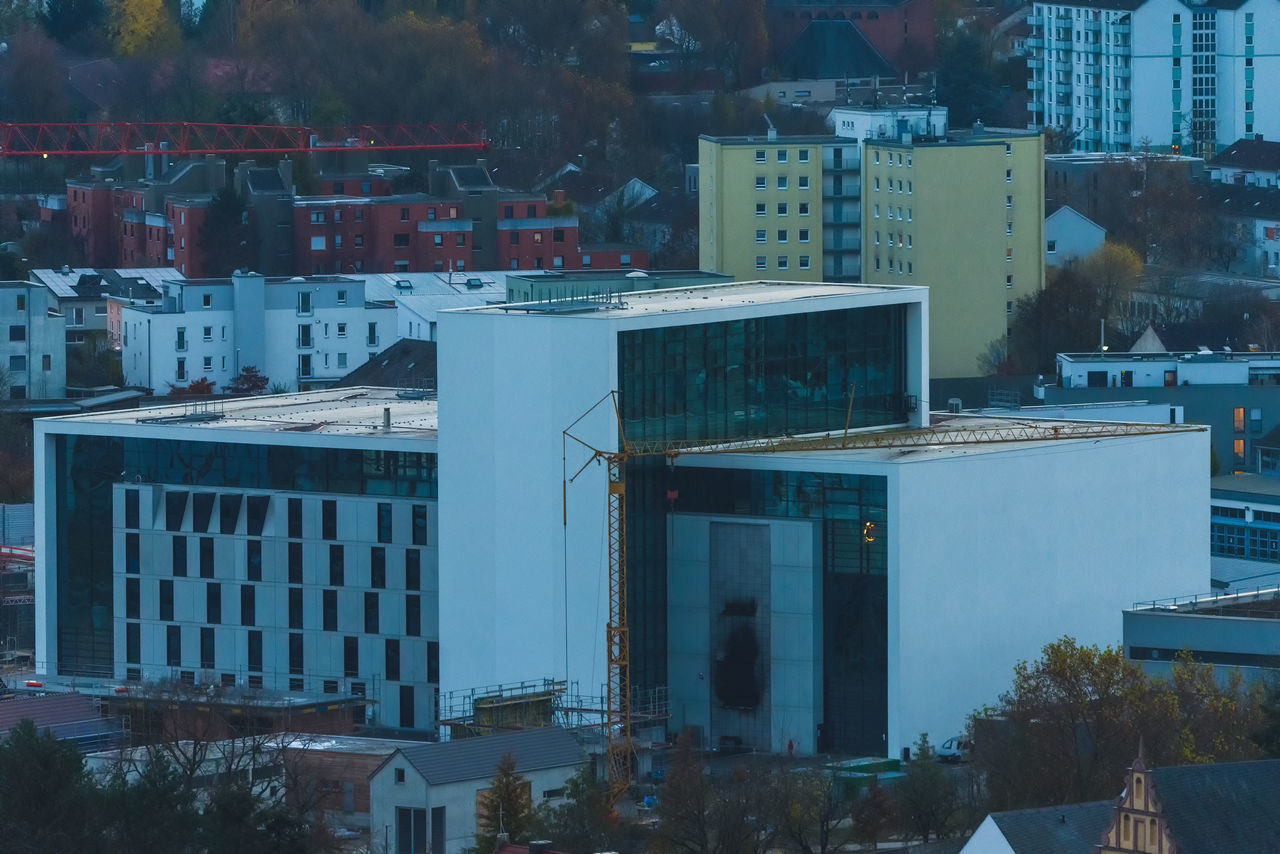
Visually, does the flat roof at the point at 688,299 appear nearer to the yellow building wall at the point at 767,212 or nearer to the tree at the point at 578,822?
the tree at the point at 578,822

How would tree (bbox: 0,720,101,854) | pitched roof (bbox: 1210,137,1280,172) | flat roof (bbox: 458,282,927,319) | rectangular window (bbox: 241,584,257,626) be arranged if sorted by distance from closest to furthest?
tree (bbox: 0,720,101,854) → flat roof (bbox: 458,282,927,319) → rectangular window (bbox: 241,584,257,626) → pitched roof (bbox: 1210,137,1280,172)

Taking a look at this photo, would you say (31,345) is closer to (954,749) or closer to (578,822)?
(954,749)

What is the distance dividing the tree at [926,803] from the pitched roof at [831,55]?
87.4 metres

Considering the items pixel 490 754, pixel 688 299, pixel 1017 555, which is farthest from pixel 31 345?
pixel 490 754

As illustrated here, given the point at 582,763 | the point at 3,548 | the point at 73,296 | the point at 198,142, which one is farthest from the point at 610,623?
the point at 198,142

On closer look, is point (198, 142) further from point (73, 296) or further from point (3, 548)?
point (3, 548)

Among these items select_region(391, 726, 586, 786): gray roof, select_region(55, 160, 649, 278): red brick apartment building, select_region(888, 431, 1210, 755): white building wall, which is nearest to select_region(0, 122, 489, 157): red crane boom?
select_region(55, 160, 649, 278): red brick apartment building

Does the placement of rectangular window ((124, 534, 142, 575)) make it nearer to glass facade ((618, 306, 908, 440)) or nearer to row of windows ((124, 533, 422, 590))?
row of windows ((124, 533, 422, 590))

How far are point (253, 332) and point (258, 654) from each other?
32926 millimetres

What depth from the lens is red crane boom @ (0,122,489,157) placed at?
342 ft

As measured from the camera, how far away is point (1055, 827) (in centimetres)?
3541

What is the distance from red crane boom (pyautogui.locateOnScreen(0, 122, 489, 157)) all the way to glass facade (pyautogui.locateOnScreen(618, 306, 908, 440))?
167 feet

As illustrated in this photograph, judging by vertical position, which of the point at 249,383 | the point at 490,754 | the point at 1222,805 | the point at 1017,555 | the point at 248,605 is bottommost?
the point at 490,754

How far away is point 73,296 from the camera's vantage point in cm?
8775
